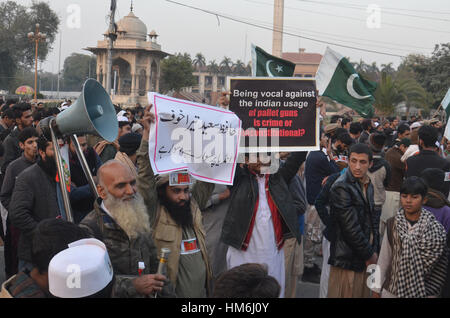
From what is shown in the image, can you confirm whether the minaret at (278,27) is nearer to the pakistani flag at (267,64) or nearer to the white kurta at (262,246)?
the pakistani flag at (267,64)

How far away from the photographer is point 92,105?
3.48 m

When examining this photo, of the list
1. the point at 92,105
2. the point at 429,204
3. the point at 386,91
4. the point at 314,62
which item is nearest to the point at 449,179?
the point at 429,204

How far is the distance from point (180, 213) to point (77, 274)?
1.50m

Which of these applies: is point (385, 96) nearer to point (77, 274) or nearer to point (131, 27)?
point (131, 27)

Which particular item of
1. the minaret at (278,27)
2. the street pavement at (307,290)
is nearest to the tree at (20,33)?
the minaret at (278,27)

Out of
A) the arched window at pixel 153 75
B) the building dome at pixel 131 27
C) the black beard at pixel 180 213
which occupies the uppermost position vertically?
the building dome at pixel 131 27

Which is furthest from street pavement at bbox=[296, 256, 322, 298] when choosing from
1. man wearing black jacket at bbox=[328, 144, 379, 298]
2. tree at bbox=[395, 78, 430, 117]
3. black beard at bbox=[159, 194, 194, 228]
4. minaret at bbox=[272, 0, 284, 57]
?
tree at bbox=[395, 78, 430, 117]

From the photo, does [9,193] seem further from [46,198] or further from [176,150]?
[176,150]

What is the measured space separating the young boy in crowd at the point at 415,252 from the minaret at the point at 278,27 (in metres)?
30.7

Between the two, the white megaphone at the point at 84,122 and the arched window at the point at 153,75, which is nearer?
the white megaphone at the point at 84,122

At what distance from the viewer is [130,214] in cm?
304

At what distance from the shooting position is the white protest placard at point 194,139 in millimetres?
3639

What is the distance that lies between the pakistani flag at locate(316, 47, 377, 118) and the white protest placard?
6.45 ft

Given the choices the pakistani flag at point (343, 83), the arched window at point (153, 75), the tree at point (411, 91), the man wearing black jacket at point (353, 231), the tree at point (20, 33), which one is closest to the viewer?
the man wearing black jacket at point (353, 231)
